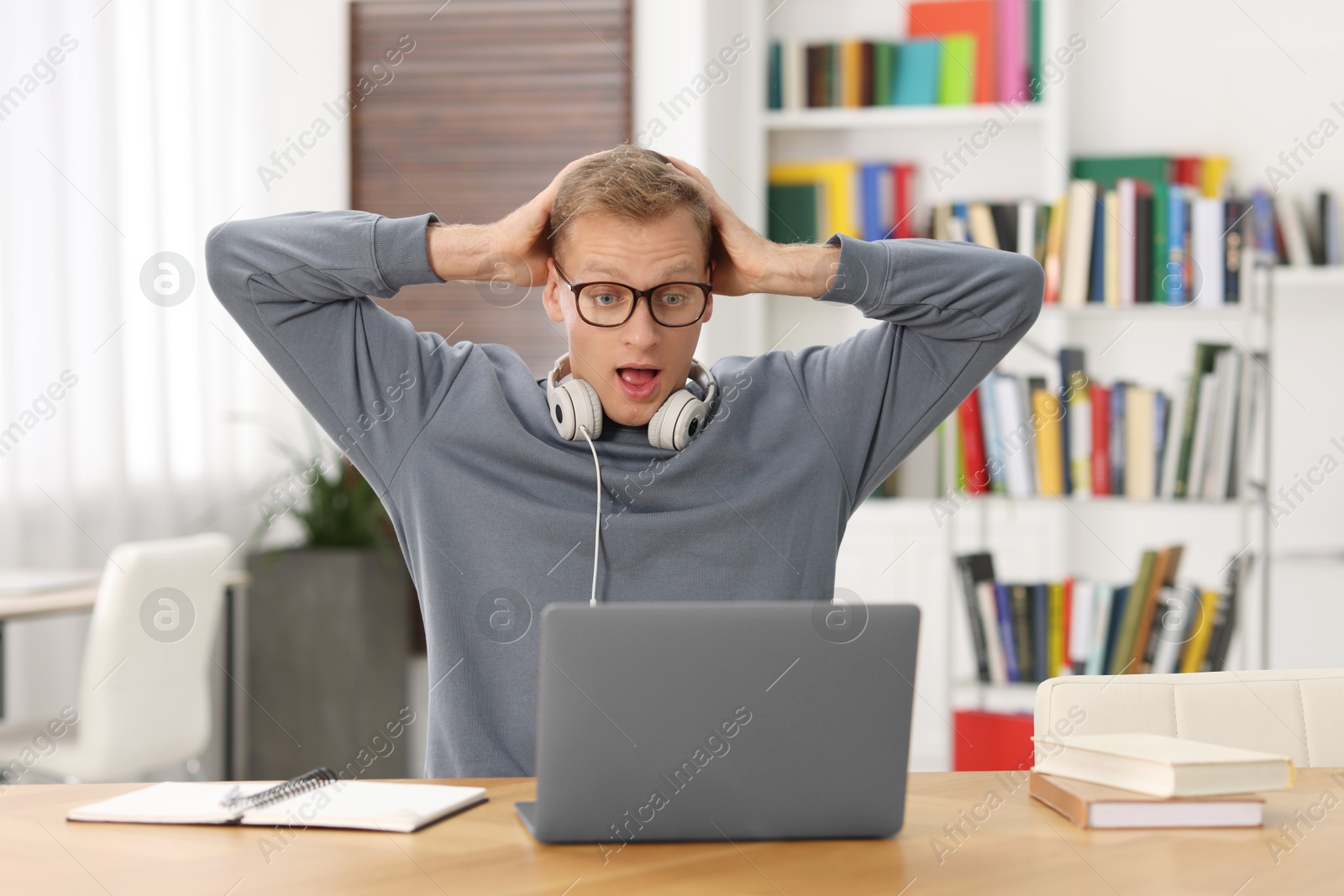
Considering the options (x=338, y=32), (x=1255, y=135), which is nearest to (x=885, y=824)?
(x=1255, y=135)

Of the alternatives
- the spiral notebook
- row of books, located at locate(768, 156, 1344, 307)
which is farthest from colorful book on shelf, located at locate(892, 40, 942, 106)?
the spiral notebook

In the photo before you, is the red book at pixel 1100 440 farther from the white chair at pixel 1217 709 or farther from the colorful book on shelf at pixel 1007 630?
the white chair at pixel 1217 709

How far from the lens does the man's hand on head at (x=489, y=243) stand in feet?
4.99

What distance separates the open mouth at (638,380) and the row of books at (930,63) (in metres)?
2.57

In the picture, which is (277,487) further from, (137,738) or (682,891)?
(682,891)

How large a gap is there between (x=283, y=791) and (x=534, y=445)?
61 cm

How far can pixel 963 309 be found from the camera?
162 cm

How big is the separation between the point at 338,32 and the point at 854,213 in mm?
1780

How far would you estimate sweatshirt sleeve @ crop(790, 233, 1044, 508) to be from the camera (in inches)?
62.7

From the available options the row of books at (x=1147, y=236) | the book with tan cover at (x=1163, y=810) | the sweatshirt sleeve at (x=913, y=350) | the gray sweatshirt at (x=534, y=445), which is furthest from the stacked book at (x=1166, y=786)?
the row of books at (x=1147, y=236)

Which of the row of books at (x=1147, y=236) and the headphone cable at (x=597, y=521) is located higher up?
the row of books at (x=1147, y=236)

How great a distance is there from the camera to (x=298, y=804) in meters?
1.06

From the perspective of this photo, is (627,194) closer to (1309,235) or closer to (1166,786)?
(1166,786)

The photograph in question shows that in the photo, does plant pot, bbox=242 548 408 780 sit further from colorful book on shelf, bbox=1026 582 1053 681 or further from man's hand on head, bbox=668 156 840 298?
man's hand on head, bbox=668 156 840 298
